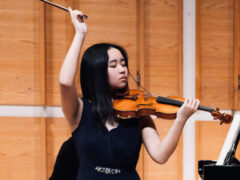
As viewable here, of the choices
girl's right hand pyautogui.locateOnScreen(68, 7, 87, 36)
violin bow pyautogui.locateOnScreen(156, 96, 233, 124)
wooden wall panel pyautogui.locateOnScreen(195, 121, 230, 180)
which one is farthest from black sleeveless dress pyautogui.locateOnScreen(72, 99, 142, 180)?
wooden wall panel pyautogui.locateOnScreen(195, 121, 230, 180)

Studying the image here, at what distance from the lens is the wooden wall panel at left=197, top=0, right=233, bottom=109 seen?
2.46 m

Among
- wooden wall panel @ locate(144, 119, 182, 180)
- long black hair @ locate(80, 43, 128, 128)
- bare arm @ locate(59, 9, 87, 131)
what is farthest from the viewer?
wooden wall panel @ locate(144, 119, 182, 180)

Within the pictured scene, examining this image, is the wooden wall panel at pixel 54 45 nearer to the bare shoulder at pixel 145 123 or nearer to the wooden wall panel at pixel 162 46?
the wooden wall panel at pixel 162 46

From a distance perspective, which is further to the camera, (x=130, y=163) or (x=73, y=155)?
(x=73, y=155)

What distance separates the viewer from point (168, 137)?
1185 mm

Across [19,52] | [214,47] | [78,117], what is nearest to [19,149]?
[19,52]

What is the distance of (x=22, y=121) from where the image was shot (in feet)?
7.64

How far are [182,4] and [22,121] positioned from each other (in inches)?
61.7

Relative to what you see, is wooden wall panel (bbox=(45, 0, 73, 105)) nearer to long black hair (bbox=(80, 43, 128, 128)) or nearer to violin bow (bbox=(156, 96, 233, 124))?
long black hair (bbox=(80, 43, 128, 128))

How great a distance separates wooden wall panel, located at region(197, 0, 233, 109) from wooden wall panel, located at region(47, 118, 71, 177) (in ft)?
3.76

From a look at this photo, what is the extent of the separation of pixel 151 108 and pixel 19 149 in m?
1.48

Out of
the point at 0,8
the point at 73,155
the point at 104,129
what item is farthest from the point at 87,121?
the point at 0,8

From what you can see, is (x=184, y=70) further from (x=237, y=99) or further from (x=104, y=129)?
(x=104, y=129)

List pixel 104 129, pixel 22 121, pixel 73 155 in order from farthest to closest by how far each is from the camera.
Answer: pixel 22 121 < pixel 73 155 < pixel 104 129
